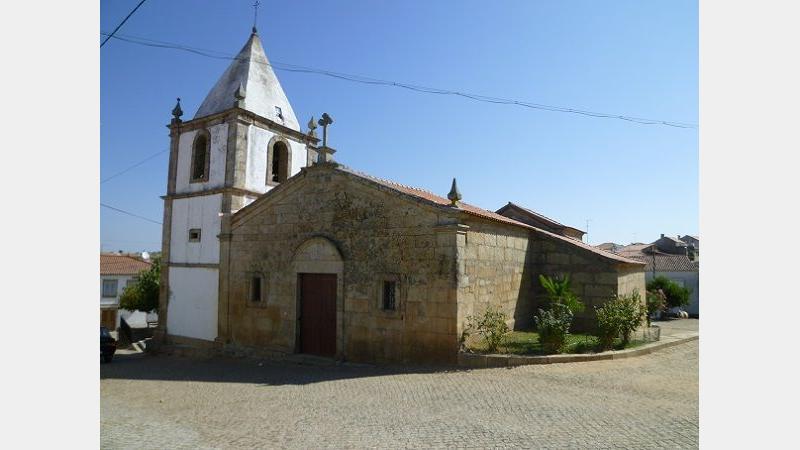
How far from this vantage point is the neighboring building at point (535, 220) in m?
19.4

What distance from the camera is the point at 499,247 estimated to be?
483 inches

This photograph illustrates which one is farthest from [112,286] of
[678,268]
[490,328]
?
[678,268]

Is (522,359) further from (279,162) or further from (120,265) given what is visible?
(120,265)

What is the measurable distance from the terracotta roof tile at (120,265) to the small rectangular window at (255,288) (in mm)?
26036

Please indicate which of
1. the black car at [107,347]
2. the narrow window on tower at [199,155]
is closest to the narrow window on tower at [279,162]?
the narrow window on tower at [199,155]

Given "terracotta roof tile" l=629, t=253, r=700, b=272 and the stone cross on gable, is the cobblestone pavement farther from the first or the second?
"terracotta roof tile" l=629, t=253, r=700, b=272

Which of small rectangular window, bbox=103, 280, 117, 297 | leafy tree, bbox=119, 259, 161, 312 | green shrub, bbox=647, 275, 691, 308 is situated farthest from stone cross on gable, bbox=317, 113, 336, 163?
small rectangular window, bbox=103, 280, 117, 297

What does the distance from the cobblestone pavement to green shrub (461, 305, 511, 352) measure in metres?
0.98

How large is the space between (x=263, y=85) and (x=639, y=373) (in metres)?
15.1

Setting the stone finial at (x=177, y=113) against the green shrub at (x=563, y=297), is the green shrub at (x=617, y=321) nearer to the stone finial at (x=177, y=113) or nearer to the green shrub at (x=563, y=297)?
the green shrub at (x=563, y=297)

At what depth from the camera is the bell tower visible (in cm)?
1520

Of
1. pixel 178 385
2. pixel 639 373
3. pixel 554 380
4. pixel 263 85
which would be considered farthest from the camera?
pixel 263 85
